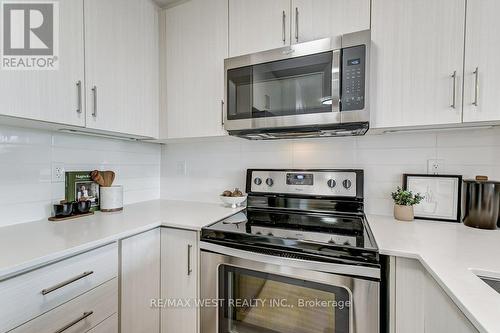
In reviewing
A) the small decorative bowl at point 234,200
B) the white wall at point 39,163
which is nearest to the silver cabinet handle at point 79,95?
the white wall at point 39,163

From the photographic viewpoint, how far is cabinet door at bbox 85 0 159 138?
4.03 ft

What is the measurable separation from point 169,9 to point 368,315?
2.08m

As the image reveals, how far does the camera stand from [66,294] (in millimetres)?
870

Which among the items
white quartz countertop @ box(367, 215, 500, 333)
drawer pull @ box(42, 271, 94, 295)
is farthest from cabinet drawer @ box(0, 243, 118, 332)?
white quartz countertop @ box(367, 215, 500, 333)

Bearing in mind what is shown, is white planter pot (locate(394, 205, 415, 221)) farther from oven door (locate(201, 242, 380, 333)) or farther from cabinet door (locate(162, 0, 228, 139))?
cabinet door (locate(162, 0, 228, 139))

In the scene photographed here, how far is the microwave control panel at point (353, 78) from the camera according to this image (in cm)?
107

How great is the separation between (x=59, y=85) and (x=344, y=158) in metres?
1.59

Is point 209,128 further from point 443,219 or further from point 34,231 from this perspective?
point 443,219

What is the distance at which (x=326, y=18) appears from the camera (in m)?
1.21

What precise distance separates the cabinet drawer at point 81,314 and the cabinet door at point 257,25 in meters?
1.41

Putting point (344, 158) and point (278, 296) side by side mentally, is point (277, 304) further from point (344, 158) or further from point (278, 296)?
point (344, 158)

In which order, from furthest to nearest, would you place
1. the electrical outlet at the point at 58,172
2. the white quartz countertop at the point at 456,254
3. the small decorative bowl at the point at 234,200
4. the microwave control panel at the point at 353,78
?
1. the small decorative bowl at the point at 234,200
2. the electrical outlet at the point at 58,172
3. the microwave control panel at the point at 353,78
4. the white quartz countertop at the point at 456,254

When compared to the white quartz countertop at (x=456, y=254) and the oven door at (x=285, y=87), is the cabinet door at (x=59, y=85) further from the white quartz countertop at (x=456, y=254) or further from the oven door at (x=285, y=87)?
the white quartz countertop at (x=456, y=254)

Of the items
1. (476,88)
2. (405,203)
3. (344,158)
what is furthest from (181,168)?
(476,88)
